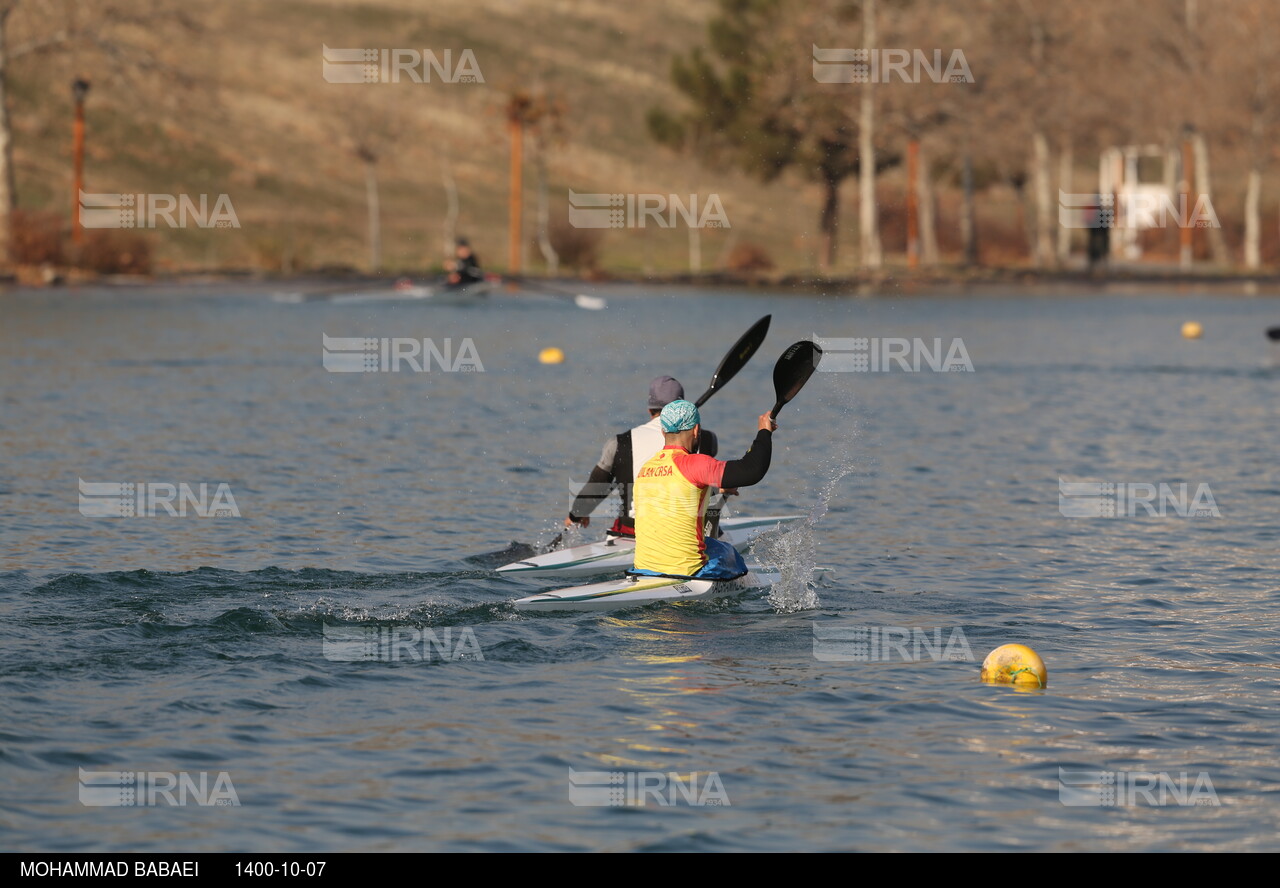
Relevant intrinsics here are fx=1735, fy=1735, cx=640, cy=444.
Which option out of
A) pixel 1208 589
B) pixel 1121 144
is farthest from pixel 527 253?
pixel 1208 589

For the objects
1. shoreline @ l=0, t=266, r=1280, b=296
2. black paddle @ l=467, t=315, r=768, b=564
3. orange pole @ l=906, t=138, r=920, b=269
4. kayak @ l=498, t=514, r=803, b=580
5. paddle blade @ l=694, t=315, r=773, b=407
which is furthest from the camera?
orange pole @ l=906, t=138, r=920, b=269

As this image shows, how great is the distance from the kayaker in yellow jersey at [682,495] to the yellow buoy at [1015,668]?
7.08 ft

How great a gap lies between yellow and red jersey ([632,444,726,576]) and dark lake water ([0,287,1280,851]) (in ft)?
1.40

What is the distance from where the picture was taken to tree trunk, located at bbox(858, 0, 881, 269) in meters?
70.6

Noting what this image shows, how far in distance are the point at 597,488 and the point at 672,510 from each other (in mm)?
1735

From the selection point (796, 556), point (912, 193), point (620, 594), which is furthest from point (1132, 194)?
point (620, 594)

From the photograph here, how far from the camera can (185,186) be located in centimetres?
8831

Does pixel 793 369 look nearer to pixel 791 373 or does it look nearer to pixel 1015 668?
pixel 791 373

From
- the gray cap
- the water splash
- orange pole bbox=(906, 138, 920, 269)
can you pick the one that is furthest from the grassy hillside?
the gray cap

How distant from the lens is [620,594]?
13281 mm

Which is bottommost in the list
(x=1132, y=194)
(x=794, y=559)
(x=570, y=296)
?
(x=794, y=559)

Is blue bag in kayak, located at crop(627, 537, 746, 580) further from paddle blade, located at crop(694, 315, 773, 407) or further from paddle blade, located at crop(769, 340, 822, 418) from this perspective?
paddle blade, located at crop(694, 315, 773, 407)

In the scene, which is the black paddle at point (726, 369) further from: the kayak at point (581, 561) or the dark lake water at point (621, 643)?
the kayak at point (581, 561)

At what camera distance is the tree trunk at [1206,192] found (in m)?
83.5
